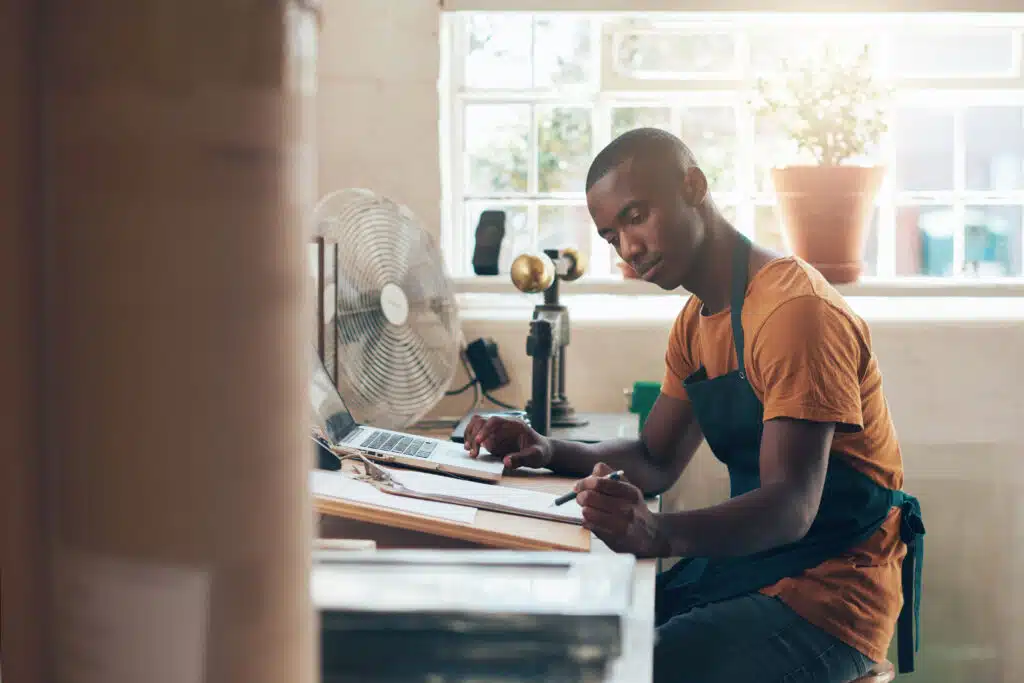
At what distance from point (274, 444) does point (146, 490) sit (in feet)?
0.11

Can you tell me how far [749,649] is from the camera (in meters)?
1.47

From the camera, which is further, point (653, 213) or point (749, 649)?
point (653, 213)

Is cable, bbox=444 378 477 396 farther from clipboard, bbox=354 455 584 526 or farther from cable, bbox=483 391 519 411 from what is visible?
clipboard, bbox=354 455 584 526

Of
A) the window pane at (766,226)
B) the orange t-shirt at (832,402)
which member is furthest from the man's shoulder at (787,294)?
the window pane at (766,226)

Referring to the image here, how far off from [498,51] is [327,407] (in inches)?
54.6

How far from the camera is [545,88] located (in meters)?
2.86

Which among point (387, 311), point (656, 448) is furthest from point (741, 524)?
point (387, 311)

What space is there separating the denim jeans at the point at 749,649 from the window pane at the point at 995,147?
1728 mm

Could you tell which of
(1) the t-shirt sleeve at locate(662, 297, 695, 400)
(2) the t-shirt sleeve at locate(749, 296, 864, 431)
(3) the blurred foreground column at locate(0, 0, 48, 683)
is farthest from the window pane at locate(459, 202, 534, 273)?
(3) the blurred foreground column at locate(0, 0, 48, 683)

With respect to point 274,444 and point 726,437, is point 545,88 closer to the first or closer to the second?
point 726,437

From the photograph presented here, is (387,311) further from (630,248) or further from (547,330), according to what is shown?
Result: (630,248)

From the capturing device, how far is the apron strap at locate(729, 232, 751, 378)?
168 centimetres

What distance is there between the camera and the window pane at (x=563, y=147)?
2.87 meters

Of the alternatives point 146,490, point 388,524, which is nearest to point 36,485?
point 146,490
